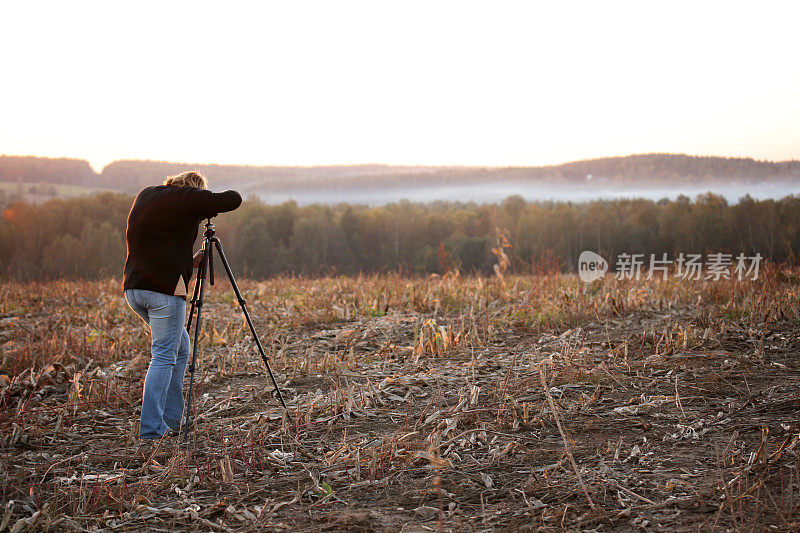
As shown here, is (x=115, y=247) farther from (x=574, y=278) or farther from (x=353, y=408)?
(x=353, y=408)

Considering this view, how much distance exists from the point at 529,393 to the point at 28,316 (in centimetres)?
890

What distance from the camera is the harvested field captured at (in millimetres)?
3164

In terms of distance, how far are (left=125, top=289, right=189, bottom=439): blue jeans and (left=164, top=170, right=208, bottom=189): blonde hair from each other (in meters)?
0.82

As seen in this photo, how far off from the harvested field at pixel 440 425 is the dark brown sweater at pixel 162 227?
1162 millimetres

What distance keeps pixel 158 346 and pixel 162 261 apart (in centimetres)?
64

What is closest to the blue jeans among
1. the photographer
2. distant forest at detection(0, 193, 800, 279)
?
the photographer

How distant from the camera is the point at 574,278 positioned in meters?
10.7

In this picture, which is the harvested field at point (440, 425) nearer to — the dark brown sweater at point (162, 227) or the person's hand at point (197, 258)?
the dark brown sweater at point (162, 227)

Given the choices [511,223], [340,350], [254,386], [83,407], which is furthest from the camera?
[511,223]

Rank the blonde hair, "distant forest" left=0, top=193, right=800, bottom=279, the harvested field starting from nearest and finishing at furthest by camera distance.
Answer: the harvested field, the blonde hair, "distant forest" left=0, top=193, right=800, bottom=279

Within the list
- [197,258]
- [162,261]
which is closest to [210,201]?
[162,261]

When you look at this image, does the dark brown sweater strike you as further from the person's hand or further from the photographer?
the person's hand

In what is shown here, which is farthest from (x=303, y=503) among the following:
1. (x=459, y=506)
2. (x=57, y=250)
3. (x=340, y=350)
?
(x=57, y=250)

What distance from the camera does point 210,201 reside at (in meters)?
4.41
